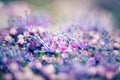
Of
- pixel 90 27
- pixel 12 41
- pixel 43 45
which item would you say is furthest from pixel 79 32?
pixel 12 41

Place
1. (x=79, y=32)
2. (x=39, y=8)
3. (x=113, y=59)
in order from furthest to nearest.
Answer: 1. (x=39, y=8)
2. (x=79, y=32)
3. (x=113, y=59)

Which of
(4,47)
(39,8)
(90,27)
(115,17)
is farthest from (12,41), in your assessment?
(115,17)

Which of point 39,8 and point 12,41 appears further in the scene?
point 39,8

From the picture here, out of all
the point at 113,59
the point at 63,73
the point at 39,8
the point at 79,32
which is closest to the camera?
the point at 63,73

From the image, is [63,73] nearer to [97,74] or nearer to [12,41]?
[97,74]

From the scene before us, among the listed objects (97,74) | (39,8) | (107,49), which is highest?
(39,8)

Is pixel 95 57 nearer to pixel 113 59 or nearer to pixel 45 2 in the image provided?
pixel 113 59

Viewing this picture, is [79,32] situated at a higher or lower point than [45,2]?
lower
